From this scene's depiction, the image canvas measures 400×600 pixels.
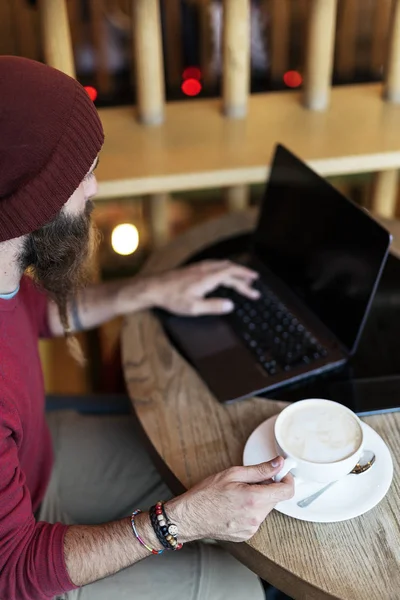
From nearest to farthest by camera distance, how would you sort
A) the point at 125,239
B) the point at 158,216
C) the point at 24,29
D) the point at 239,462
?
the point at 239,462
the point at 158,216
the point at 125,239
the point at 24,29

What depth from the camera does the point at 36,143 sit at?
2.80 ft

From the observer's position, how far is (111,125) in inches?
62.2

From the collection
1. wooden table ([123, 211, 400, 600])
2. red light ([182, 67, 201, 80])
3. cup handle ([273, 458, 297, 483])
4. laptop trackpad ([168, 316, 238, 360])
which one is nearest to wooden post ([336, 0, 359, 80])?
red light ([182, 67, 201, 80])

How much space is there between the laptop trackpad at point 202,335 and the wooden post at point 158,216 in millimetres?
470

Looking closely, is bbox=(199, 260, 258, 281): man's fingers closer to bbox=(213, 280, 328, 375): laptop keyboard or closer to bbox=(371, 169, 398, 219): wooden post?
bbox=(213, 280, 328, 375): laptop keyboard

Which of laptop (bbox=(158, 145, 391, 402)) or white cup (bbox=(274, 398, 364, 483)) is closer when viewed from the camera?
white cup (bbox=(274, 398, 364, 483))

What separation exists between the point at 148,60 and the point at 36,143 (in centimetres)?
70

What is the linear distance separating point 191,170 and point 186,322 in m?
0.35

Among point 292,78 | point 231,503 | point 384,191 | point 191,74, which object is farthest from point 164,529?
point 191,74

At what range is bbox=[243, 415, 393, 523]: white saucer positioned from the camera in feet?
2.87

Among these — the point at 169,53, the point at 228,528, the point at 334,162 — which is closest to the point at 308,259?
the point at 334,162

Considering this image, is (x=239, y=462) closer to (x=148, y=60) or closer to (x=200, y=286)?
(x=200, y=286)

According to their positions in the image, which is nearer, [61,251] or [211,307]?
[61,251]

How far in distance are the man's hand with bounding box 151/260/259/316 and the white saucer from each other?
35 cm
